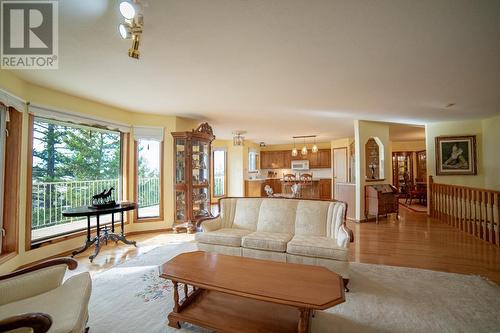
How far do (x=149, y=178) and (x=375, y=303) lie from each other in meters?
4.54

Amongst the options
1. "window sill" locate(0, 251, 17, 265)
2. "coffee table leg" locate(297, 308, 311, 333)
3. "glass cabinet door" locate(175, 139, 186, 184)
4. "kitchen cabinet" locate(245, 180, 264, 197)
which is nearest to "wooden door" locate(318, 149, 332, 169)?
"kitchen cabinet" locate(245, 180, 264, 197)

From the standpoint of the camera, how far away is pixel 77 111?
11.8 feet

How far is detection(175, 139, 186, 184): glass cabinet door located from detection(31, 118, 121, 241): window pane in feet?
3.71

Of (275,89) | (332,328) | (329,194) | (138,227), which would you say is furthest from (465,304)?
(329,194)

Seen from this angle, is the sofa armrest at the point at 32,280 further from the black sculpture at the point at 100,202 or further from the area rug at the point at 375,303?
the black sculpture at the point at 100,202

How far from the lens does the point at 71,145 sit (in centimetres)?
375

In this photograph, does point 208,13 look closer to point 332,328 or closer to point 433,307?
point 332,328

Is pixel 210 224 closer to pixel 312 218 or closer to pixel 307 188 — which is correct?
pixel 312 218

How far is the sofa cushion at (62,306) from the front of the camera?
127 cm

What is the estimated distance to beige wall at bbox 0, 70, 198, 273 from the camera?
2914mm

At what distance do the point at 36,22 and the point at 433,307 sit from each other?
4.38m

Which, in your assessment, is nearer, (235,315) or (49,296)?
(49,296)

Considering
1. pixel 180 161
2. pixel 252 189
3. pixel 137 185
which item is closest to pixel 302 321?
pixel 180 161

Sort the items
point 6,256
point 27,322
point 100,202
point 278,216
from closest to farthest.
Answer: point 27,322 < point 6,256 < point 278,216 < point 100,202
